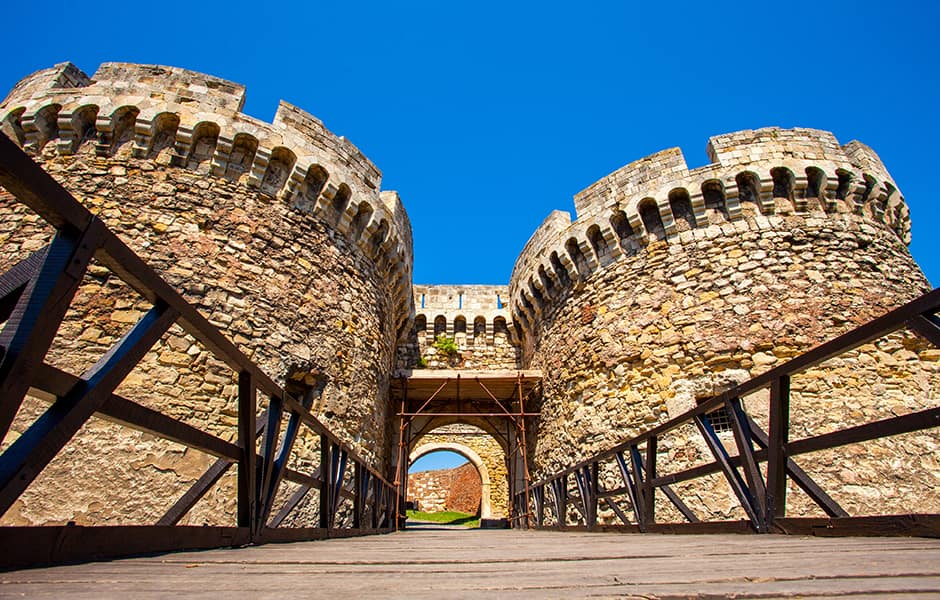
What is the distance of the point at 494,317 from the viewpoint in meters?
11.4

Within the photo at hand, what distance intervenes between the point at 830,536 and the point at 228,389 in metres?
4.97

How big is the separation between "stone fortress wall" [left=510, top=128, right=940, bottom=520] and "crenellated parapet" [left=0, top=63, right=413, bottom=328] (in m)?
3.80

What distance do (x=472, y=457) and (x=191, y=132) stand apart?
1177cm

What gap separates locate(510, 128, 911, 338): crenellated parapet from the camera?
716 cm

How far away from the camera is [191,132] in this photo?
6.15 metres

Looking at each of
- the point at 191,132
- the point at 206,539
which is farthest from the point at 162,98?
the point at 206,539

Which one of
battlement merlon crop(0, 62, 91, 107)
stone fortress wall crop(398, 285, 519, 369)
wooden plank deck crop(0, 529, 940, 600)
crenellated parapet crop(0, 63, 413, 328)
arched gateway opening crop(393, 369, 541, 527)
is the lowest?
wooden plank deck crop(0, 529, 940, 600)

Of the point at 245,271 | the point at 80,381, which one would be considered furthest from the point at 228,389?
the point at 80,381

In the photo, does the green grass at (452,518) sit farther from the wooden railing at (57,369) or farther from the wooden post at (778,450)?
the wooden railing at (57,369)

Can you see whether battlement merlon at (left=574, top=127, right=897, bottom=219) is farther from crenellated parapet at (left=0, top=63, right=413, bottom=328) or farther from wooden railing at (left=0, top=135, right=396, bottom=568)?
wooden railing at (left=0, top=135, right=396, bottom=568)

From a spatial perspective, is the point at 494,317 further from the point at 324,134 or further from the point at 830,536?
the point at 830,536

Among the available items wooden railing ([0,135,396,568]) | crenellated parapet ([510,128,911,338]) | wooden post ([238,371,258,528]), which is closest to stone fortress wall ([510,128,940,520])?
crenellated parapet ([510,128,911,338])

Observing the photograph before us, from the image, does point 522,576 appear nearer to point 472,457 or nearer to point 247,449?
point 247,449

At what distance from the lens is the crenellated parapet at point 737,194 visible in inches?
282
